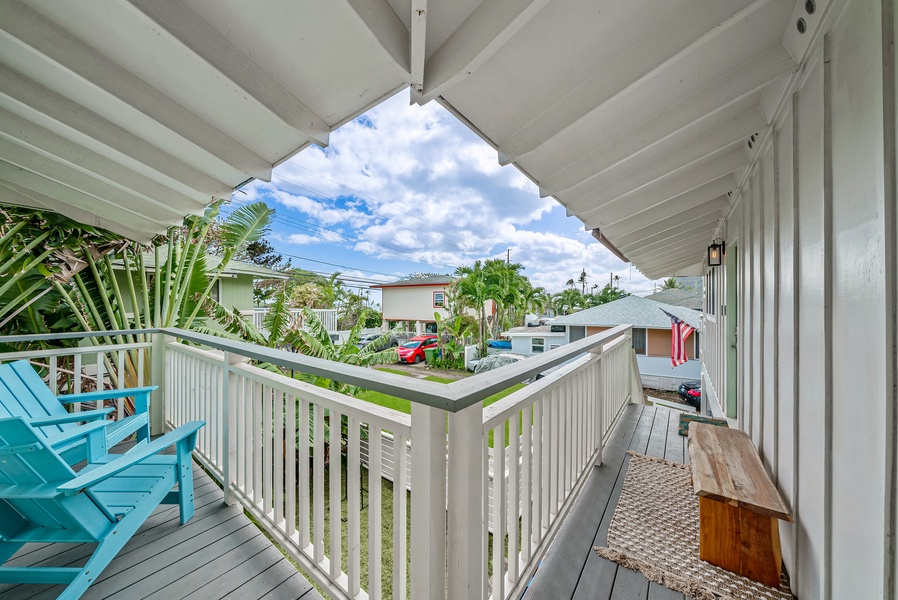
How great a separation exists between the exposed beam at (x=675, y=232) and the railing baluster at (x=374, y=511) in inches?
169

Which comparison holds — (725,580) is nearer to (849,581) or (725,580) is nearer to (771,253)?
(849,581)

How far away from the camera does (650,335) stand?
51.1ft

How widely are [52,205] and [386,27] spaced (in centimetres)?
349

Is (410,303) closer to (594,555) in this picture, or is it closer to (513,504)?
(594,555)

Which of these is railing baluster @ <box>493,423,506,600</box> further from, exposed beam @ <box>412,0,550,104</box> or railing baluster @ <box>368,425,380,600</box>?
exposed beam @ <box>412,0,550,104</box>

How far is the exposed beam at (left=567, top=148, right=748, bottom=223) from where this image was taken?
2.63 m

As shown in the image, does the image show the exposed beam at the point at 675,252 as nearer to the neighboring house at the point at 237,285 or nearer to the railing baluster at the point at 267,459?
the railing baluster at the point at 267,459

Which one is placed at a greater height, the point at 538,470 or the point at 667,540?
the point at 538,470

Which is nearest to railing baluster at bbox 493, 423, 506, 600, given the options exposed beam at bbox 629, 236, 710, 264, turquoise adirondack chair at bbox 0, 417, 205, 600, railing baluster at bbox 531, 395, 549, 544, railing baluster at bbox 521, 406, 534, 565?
railing baluster at bbox 521, 406, 534, 565

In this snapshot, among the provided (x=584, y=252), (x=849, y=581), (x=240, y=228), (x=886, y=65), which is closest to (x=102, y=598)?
(x=849, y=581)

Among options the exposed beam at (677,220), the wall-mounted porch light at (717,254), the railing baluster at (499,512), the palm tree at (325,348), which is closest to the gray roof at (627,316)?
the wall-mounted porch light at (717,254)

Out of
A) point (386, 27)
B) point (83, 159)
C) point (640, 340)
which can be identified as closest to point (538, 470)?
point (386, 27)

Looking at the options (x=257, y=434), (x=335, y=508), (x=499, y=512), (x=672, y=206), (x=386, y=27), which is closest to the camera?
(x=386, y=27)

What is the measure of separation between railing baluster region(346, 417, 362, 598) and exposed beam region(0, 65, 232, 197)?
2130 mm
